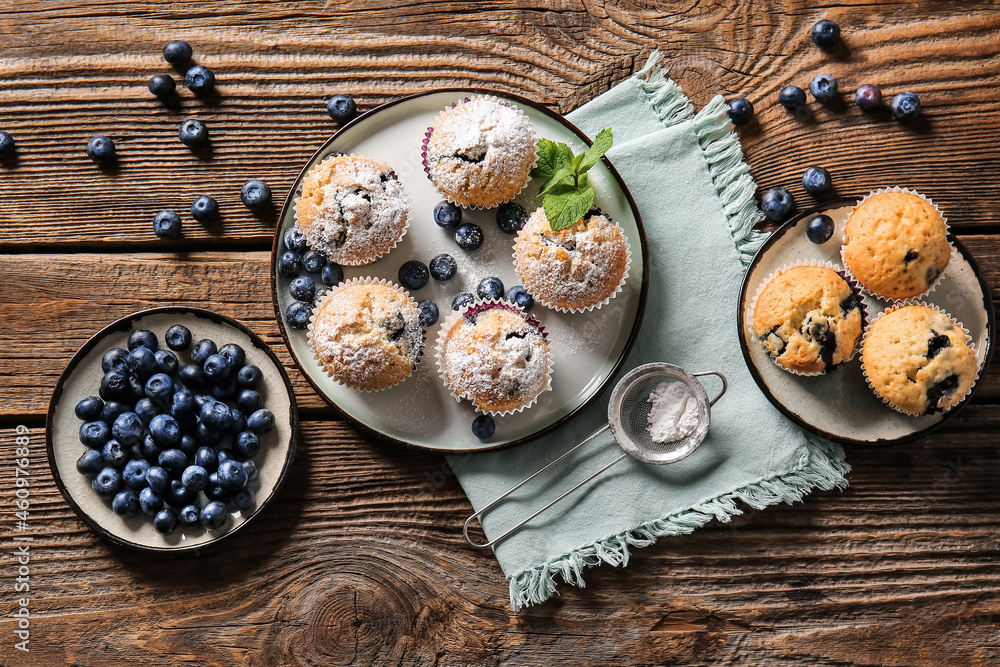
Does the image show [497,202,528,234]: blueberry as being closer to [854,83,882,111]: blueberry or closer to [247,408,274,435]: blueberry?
[247,408,274,435]: blueberry

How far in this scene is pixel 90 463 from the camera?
250cm

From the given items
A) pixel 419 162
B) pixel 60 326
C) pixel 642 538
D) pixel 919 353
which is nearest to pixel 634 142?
pixel 419 162

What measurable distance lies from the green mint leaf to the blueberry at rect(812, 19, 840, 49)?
3.68 ft

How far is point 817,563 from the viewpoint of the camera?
270cm

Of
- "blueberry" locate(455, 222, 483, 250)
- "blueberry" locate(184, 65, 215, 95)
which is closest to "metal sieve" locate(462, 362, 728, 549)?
Result: "blueberry" locate(455, 222, 483, 250)

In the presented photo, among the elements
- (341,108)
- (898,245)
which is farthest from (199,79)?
(898,245)

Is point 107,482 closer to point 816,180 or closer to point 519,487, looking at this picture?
point 519,487

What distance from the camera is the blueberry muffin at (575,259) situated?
238cm

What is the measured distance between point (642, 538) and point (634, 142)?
1.61 metres

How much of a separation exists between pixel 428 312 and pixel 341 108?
939 millimetres

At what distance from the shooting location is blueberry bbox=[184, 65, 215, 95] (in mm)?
2744

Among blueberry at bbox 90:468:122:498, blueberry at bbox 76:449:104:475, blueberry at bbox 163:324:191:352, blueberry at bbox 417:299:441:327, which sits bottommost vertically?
blueberry at bbox 90:468:122:498

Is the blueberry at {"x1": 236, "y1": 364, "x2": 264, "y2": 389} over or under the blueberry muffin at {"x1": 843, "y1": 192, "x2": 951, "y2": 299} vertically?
under

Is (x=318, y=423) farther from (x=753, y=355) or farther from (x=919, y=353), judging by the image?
(x=919, y=353)
